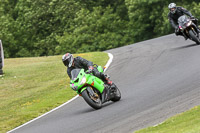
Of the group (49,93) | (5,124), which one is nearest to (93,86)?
(5,124)

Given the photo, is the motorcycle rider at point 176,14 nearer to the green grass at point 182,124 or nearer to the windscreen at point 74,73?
the windscreen at point 74,73

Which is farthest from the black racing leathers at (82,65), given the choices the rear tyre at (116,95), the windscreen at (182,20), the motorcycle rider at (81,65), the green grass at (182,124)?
the windscreen at (182,20)

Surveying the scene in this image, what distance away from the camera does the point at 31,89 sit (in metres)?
19.2

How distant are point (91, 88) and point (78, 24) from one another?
39.2 m

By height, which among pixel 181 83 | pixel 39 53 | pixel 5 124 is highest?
pixel 181 83

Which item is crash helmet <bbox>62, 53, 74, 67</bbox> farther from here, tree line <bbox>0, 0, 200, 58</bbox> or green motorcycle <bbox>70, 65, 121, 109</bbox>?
tree line <bbox>0, 0, 200, 58</bbox>

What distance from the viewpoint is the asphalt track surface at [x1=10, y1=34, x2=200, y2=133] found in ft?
32.1

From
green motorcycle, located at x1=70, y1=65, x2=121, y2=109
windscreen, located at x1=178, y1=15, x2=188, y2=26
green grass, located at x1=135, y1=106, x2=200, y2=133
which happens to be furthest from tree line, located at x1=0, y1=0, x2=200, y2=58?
green grass, located at x1=135, y1=106, x2=200, y2=133

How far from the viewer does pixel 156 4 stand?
4566cm

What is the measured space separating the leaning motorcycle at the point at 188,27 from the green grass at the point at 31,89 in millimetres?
3973

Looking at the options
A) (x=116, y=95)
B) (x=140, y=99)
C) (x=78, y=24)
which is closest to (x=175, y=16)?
(x=116, y=95)

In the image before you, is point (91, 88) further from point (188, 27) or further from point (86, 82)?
point (188, 27)

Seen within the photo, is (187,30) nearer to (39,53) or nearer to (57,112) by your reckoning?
(57,112)

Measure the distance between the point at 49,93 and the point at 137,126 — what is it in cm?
865
